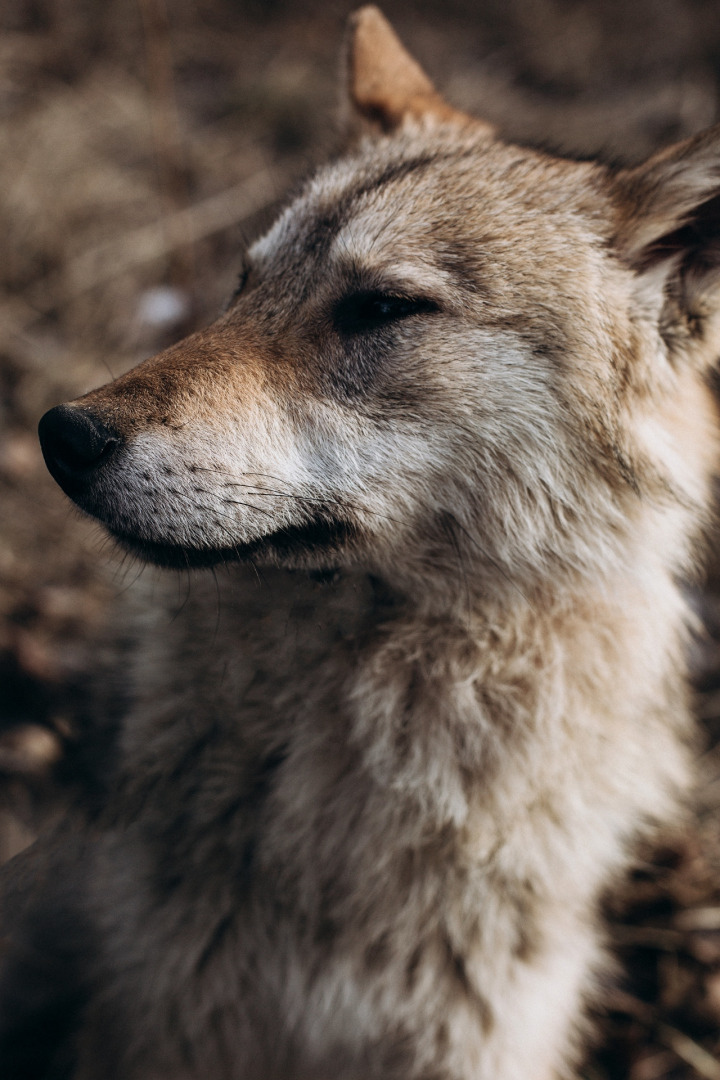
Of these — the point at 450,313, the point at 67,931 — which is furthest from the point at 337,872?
the point at 450,313

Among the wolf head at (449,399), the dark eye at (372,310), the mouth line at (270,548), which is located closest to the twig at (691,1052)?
the wolf head at (449,399)

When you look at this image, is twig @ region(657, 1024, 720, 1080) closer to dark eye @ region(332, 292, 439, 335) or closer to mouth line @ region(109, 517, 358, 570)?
mouth line @ region(109, 517, 358, 570)

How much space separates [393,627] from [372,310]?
74cm

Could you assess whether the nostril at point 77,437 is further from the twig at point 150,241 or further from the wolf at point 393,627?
the twig at point 150,241

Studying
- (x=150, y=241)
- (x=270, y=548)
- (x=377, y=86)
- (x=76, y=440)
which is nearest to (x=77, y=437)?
(x=76, y=440)

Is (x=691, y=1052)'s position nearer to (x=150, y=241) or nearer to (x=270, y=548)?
(x=270, y=548)

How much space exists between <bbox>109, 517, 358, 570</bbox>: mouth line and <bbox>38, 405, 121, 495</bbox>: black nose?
163mm

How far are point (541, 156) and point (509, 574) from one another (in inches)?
46.9

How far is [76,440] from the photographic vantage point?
5.02 feet

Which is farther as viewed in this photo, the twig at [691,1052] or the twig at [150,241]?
the twig at [150,241]

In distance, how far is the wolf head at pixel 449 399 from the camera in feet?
5.27

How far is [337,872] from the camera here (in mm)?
1863

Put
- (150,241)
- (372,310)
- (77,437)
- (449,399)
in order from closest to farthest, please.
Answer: (77,437) → (449,399) → (372,310) → (150,241)

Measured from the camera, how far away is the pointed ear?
8.05 ft
